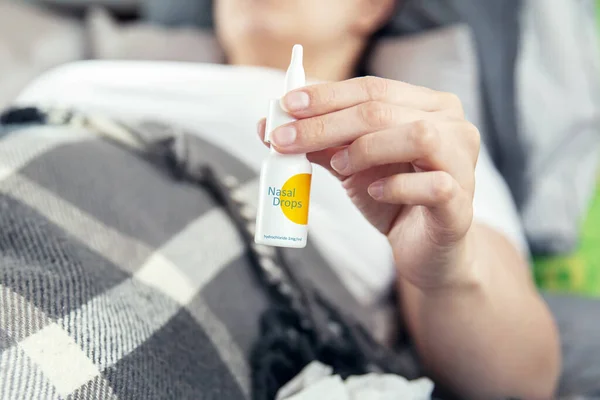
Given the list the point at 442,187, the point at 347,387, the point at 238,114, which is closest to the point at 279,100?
the point at 442,187

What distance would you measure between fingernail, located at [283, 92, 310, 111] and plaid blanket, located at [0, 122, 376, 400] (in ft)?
0.71

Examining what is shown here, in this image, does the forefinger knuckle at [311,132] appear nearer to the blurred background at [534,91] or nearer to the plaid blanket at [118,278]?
the plaid blanket at [118,278]

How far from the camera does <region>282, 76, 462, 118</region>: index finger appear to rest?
40cm

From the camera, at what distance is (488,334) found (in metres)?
0.60

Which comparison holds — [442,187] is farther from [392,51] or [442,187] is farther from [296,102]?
[392,51]

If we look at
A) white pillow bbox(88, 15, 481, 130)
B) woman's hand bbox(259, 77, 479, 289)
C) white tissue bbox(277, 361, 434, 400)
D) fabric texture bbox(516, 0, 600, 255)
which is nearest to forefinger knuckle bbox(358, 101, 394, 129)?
woman's hand bbox(259, 77, 479, 289)

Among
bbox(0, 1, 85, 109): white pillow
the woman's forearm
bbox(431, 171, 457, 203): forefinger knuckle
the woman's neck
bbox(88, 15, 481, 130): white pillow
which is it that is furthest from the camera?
bbox(0, 1, 85, 109): white pillow

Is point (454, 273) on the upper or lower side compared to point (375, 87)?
lower

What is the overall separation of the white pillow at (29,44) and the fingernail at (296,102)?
0.97m

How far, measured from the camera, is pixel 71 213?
536mm

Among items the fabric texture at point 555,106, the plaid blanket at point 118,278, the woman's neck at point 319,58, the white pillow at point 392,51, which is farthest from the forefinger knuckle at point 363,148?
the fabric texture at point 555,106

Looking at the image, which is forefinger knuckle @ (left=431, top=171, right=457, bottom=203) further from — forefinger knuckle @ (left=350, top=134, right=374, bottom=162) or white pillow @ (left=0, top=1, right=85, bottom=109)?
white pillow @ (left=0, top=1, right=85, bottom=109)

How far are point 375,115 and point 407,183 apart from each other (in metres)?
0.06

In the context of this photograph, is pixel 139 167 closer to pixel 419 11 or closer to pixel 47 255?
pixel 47 255
